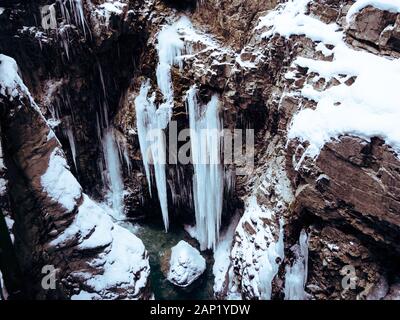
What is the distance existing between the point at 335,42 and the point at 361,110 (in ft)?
6.80

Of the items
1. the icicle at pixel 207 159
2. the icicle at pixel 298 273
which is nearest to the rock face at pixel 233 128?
the icicle at pixel 298 273

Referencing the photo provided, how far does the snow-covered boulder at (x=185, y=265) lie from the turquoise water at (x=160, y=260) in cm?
23

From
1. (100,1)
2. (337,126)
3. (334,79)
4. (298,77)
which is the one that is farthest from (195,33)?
(337,126)

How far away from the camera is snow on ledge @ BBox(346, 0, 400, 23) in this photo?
6.73m

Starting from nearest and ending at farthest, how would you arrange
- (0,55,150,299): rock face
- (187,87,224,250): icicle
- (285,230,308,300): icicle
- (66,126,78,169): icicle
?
(0,55,150,299): rock face < (285,230,308,300): icicle < (187,87,224,250): icicle < (66,126,78,169): icicle

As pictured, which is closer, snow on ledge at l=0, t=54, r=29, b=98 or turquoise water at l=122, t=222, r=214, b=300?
snow on ledge at l=0, t=54, r=29, b=98

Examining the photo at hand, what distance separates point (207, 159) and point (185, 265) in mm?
3475

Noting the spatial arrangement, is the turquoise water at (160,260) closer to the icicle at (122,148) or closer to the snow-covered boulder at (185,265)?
the snow-covered boulder at (185,265)

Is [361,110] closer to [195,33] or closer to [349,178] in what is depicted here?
[349,178]

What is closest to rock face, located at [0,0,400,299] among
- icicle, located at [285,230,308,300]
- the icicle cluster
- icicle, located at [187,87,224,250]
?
icicle, located at [285,230,308,300]

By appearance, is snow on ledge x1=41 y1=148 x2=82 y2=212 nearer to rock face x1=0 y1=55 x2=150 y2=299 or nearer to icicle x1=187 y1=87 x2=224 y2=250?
rock face x1=0 y1=55 x2=150 y2=299

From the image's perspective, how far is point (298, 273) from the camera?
26.5 feet

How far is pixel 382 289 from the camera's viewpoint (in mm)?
6676

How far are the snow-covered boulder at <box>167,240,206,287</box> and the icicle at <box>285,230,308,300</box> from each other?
3.76m
